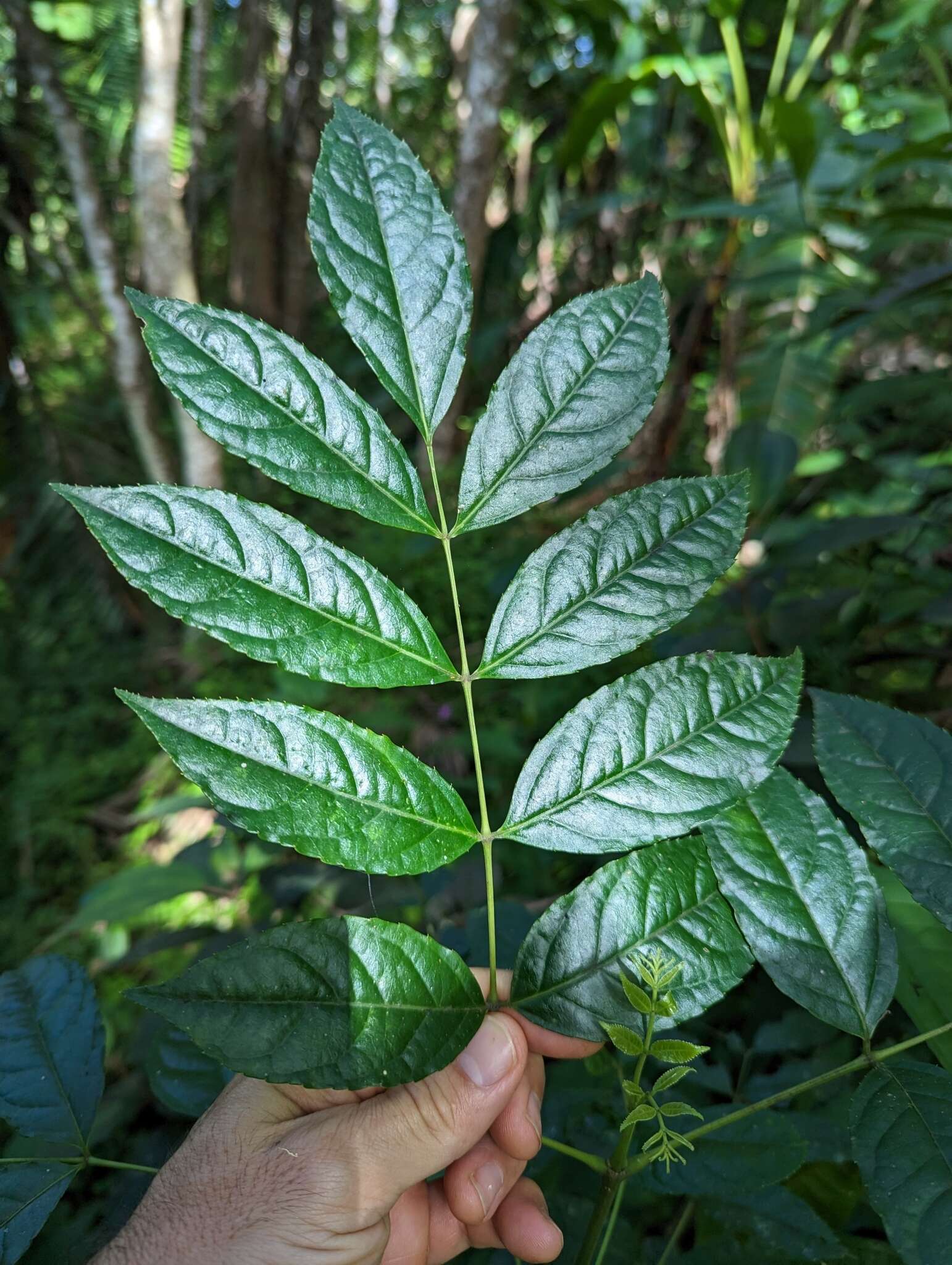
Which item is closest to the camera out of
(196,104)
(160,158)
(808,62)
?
(808,62)

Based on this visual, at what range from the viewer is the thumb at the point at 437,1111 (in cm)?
64

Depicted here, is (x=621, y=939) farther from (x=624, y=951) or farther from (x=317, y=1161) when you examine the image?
(x=317, y=1161)

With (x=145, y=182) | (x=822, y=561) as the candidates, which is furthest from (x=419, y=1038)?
(x=145, y=182)

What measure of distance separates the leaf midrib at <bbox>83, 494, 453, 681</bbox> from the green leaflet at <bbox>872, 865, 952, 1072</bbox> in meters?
0.44

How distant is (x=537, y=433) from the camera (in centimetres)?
63

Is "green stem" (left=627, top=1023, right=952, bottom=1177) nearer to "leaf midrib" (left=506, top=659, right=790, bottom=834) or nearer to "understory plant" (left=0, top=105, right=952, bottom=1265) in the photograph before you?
Result: "understory plant" (left=0, top=105, right=952, bottom=1265)

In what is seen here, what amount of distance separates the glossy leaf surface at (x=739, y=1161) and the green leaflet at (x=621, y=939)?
0.23 meters

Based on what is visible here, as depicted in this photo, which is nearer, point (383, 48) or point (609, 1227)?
point (609, 1227)

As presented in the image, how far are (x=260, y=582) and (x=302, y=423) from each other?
0.13m

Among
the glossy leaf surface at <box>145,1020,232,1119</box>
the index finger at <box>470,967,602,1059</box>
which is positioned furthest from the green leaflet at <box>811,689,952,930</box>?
the glossy leaf surface at <box>145,1020,232,1119</box>

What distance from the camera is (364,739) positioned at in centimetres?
57

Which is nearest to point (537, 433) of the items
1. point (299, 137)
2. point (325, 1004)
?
point (325, 1004)

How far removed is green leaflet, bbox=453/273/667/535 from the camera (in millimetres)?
620

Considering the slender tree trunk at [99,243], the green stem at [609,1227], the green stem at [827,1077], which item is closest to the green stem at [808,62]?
the slender tree trunk at [99,243]
